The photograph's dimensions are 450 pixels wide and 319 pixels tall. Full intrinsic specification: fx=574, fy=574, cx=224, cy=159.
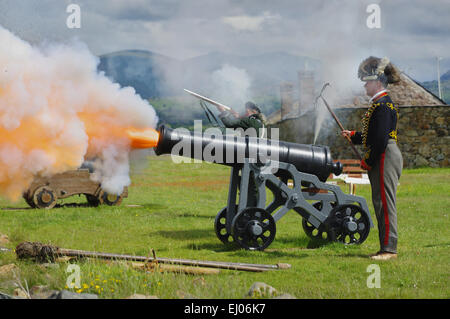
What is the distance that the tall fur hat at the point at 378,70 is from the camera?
8.46 meters

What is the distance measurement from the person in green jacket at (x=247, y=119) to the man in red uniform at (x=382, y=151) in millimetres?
3184

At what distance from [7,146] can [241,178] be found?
3.68m

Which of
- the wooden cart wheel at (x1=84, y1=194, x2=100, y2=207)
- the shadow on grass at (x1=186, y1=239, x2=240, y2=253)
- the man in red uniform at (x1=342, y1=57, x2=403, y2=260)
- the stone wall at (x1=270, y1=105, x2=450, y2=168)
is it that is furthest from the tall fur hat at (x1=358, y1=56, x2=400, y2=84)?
the stone wall at (x1=270, y1=105, x2=450, y2=168)

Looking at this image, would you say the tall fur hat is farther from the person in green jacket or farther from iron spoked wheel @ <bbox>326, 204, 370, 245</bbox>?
the person in green jacket

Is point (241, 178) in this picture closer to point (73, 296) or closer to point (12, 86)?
point (12, 86)

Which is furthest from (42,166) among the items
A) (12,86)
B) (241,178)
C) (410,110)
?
(410,110)

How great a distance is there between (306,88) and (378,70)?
1414 inches

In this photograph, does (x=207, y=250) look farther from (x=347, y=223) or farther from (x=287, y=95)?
(x=287, y=95)

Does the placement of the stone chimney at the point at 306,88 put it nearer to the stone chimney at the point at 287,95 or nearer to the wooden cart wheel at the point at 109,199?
the stone chimney at the point at 287,95

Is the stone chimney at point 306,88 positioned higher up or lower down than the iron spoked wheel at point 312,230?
higher up

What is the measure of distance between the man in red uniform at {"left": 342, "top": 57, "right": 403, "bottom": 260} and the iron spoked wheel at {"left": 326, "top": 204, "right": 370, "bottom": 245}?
101 cm

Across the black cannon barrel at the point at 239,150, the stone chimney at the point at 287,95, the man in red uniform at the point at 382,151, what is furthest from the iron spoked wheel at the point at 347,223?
the stone chimney at the point at 287,95

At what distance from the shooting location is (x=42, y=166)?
8.48 m

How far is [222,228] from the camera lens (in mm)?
10352
